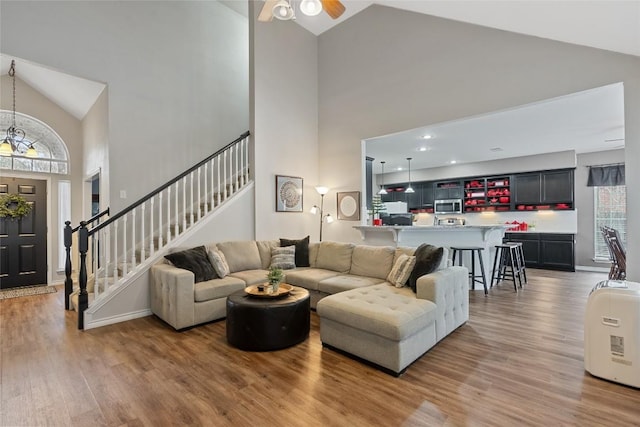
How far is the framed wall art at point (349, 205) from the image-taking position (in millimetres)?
5766

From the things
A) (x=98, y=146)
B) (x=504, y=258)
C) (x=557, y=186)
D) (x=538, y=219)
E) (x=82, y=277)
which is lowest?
(x=504, y=258)

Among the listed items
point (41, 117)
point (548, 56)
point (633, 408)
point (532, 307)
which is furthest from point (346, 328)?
point (41, 117)

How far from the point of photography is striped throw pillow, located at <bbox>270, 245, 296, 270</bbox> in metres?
4.66

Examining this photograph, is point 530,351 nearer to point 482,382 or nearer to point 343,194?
point 482,382

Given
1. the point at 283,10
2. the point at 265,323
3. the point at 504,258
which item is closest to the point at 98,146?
the point at 283,10

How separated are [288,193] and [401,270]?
2945mm

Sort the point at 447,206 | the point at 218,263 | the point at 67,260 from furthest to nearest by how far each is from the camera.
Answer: the point at 447,206
the point at 67,260
the point at 218,263

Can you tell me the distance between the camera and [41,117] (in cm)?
603

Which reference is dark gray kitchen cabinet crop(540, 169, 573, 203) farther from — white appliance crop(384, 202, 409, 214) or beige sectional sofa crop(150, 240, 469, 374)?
beige sectional sofa crop(150, 240, 469, 374)

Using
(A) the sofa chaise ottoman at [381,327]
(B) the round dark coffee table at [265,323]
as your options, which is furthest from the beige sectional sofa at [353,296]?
(B) the round dark coffee table at [265,323]

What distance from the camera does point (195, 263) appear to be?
12.5 ft

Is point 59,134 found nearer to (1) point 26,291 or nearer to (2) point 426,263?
(1) point 26,291

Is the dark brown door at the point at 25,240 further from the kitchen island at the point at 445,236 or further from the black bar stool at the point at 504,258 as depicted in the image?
the black bar stool at the point at 504,258

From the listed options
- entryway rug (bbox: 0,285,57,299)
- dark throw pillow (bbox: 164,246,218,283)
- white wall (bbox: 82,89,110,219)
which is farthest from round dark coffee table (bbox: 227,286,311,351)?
entryway rug (bbox: 0,285,57,299)
